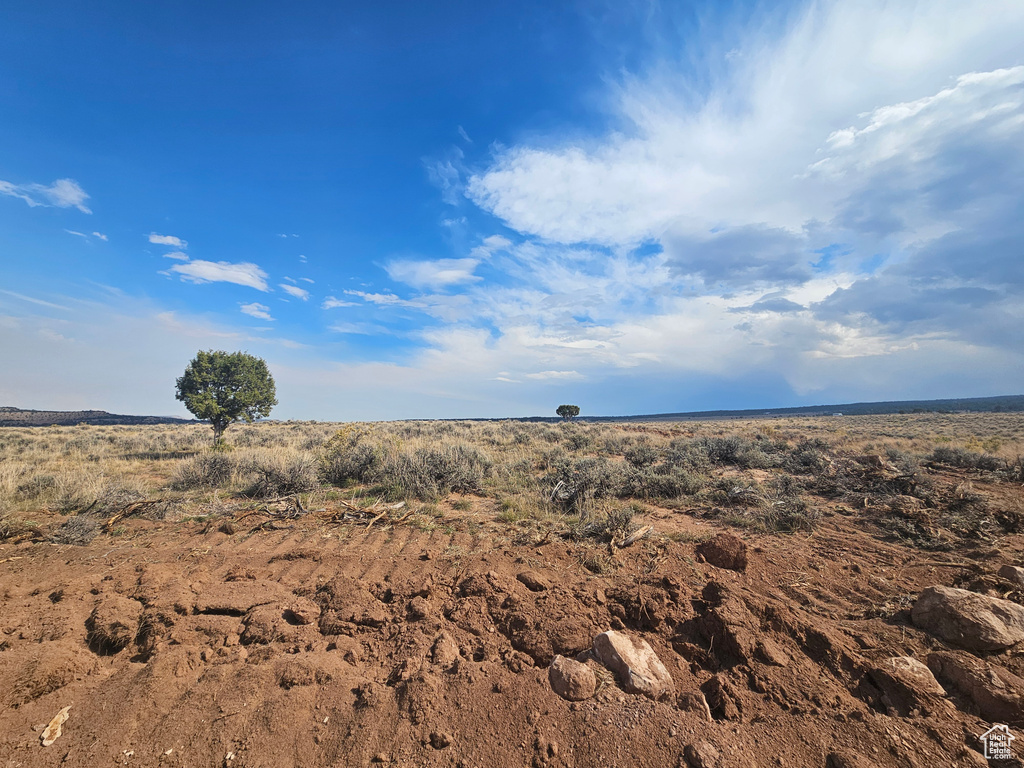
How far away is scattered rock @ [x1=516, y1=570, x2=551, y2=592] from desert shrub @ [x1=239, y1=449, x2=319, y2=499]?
6926mm

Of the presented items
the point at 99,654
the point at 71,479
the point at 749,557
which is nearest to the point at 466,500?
the point at 749,557

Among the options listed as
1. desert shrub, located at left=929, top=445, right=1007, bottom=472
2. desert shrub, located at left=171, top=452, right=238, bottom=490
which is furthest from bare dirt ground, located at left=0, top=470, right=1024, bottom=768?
desert shrub, located at left=929, top=445, right=1007, bottom=472

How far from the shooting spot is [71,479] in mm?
9531

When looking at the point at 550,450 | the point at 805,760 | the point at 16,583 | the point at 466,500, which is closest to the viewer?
the point at 805,760

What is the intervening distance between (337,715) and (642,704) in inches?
82.0

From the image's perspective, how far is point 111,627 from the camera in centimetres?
351

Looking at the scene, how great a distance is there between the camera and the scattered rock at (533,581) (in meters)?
4.47

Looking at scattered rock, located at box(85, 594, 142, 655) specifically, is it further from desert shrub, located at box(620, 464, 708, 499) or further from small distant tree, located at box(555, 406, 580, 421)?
small distant tree, located at box(555, 406, 580, 421)

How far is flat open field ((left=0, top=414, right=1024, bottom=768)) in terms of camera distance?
2568mm

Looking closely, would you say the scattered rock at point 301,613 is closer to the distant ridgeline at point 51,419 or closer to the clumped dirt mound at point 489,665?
the clumped dirt mound at point 489,665

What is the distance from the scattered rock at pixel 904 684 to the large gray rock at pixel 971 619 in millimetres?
832

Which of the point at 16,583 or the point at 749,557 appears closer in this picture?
the point at 16,583

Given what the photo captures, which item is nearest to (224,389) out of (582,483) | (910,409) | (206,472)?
(206,472)

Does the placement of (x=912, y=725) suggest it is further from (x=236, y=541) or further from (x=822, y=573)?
(x=236, y=541)
